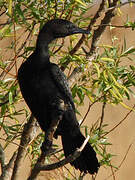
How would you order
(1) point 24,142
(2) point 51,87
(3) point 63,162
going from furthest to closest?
(1) point 24,142 < (2) point 51,87 < (3) point 63,162

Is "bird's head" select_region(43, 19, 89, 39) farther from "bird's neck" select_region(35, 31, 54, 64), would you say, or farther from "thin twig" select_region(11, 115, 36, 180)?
"thin twig" select_region(11, 115, 36, 180)

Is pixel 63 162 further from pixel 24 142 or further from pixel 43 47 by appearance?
pixel 24 142

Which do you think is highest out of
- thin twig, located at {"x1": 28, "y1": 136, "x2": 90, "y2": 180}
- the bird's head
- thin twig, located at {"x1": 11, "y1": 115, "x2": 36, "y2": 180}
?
the bird's head

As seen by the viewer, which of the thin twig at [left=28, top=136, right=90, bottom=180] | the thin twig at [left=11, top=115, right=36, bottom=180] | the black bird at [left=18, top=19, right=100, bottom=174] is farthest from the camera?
the thin twig at [left=11, top=115, right=36, bottom=180]

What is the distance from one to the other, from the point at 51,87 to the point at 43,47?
17 cm

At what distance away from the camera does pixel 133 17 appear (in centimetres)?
477

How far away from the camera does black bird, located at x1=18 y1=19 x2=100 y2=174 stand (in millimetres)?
1962

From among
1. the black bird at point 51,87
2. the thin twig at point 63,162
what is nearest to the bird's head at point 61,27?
the black bird at point 51,87

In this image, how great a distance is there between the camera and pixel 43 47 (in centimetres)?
200

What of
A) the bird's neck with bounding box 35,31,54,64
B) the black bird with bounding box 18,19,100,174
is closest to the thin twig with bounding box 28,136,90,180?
the black bird with bounding box 18,19,100,174

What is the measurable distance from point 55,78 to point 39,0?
80 centimetres

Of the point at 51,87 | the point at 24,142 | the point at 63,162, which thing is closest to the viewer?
the point at 63,162

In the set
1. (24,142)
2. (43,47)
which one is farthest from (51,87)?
(24,142)

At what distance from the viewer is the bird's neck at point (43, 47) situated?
1975 mm
